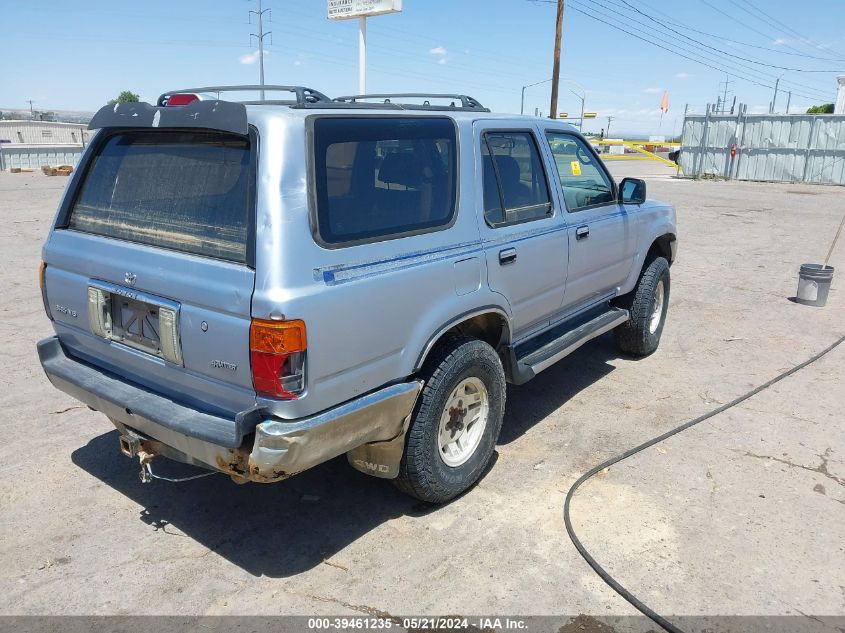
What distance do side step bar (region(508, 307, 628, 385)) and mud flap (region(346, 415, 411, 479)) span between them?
40.9 inches

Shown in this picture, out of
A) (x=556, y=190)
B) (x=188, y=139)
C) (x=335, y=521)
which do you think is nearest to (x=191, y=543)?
(x=335, y=521)

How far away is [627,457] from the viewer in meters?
4.24

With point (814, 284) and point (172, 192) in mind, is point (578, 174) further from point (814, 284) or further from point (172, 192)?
point (814, 284)

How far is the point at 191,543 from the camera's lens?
3346mm

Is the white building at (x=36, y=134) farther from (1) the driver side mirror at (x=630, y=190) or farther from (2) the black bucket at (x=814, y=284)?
(1) the driver side mirror at (x=630, y=190)

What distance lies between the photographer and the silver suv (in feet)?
8.96

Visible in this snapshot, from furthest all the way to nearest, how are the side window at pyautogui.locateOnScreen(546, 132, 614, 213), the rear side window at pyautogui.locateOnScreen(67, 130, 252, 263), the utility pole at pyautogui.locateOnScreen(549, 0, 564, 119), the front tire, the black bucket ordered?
the utility pole at pyautogui.locateOnScreen(549, 0, 564, 119), the black bucket, the side window at pyautogui.locateOnScreen(546, 132, 614, 213), the front tire, the rear side window at pyautogui.locateOnScreen(67, 130, 252, 263)

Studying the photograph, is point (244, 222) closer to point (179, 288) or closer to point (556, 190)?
point (179, 288)

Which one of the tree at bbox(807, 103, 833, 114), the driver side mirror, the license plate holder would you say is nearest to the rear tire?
the driver side mirror

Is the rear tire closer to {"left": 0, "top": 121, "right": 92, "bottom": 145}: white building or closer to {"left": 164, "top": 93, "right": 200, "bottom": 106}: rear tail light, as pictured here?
{"left": 164, "top": 93, "right": 200, "bottom": 106}: rear tail light

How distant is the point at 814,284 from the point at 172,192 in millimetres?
7378

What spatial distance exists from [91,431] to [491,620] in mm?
3014

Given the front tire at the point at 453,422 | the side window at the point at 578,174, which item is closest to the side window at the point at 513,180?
the side window at the point at 578,174

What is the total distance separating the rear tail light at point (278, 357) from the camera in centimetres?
263
